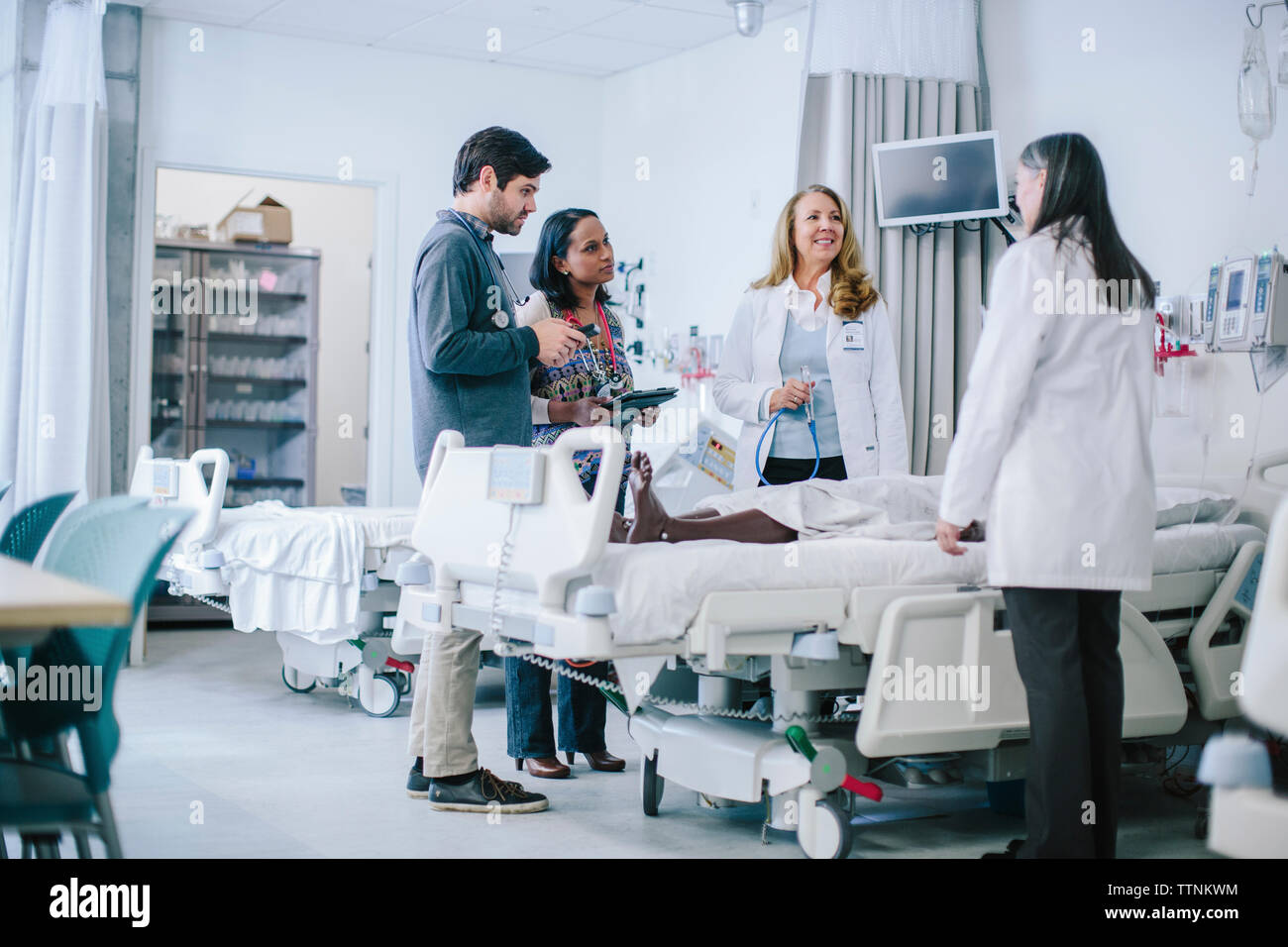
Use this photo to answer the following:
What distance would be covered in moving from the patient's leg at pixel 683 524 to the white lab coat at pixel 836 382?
56 centimetres

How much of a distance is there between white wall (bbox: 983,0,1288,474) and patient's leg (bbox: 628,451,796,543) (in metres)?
1.68

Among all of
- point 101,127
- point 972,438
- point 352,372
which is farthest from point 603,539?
point 352,372

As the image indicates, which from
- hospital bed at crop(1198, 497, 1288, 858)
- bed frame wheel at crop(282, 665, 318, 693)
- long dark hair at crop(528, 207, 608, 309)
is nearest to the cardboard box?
bed frame wheel at crop(282, 665, 318, 693)

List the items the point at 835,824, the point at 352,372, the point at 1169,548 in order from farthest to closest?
the point at 352,372, the point at 1169,548, the point at 835,824

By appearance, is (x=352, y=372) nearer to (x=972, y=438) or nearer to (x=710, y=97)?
(x=710, y=97)

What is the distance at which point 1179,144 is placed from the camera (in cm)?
412

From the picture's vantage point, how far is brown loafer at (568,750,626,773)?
12.2 ft

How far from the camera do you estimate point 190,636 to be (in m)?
6.44

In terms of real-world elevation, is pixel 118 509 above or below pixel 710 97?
below

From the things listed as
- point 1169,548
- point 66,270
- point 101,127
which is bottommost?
point 1169,548

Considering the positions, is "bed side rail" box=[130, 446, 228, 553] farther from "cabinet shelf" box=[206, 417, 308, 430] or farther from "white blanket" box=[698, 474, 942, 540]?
"cabinet shelf" box=[206, 417, 308, 430]
